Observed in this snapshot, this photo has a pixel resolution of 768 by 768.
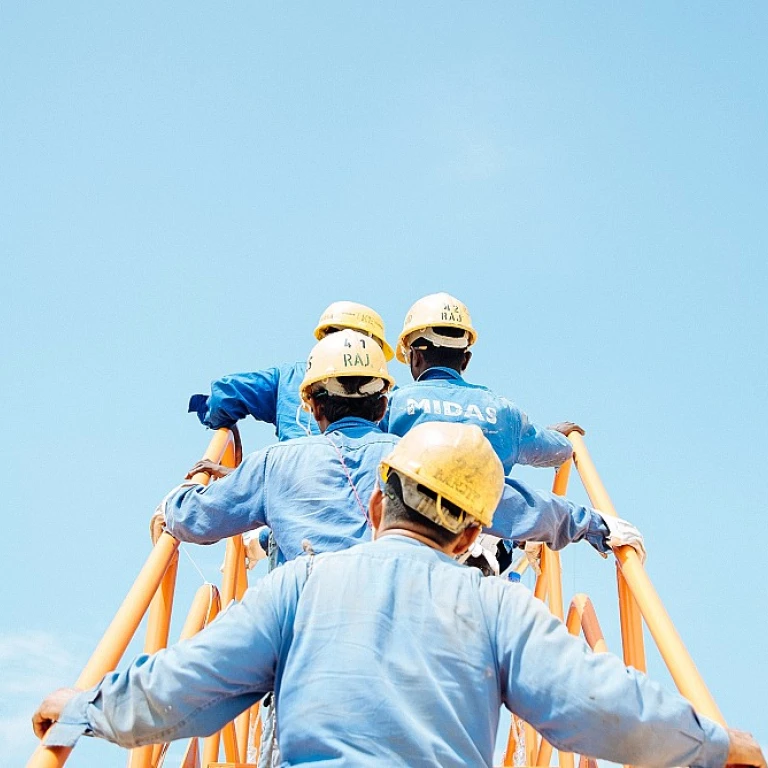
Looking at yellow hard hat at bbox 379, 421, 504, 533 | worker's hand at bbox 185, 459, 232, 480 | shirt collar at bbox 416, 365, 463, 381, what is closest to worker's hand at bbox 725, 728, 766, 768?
yellow hard hat at bbox 379, 421, 504, 533

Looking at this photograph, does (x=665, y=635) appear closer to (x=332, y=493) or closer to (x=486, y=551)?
(x=332, y=493)

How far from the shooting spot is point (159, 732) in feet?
7.41

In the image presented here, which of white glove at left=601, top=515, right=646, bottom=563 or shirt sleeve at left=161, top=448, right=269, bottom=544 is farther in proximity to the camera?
white glove at left=601, top=515, right=646, bottom=563

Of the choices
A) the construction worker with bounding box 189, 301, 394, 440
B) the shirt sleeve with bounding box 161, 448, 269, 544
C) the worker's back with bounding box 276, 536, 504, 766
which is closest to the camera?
the worker's back with bounding box 276, 536, 504, 766

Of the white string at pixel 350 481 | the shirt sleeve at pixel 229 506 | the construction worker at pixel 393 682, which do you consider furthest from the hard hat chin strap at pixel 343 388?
the construction worker at pixel 393 682

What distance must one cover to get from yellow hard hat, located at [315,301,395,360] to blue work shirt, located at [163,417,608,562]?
2014 millimetres

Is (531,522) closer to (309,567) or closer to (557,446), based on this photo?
(557,446)

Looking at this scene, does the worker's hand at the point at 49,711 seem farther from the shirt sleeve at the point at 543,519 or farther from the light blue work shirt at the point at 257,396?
the light blue work shirt at the point at 257,396

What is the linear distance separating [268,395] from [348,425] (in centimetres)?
193

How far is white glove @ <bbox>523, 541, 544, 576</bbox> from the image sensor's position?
575cm

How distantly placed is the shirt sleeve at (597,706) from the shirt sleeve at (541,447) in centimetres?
300

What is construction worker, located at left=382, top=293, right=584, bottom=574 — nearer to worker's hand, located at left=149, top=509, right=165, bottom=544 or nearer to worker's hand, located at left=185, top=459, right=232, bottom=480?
worker's hand, located at left=185, top=459, right=232, bottom=480

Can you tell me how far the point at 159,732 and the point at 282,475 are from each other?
4.84 ft

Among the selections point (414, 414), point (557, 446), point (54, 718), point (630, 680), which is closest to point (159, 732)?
point (54, 718)
